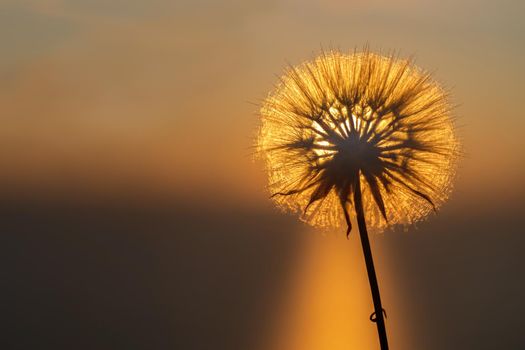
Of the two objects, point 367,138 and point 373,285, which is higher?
point 367,138

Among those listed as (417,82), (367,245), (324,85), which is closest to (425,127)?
(417,82)

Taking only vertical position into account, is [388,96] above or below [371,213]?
above

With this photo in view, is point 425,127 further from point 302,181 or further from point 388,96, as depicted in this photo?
point 302,181

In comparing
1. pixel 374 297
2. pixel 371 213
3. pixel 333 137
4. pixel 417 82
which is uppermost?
pixel 417 82

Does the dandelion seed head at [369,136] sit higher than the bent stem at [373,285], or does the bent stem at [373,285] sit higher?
the dandelion seed head at [369,136]

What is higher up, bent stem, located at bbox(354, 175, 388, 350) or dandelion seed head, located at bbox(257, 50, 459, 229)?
dandelion seed head, located at bbox(257, 50, 459, 229)
